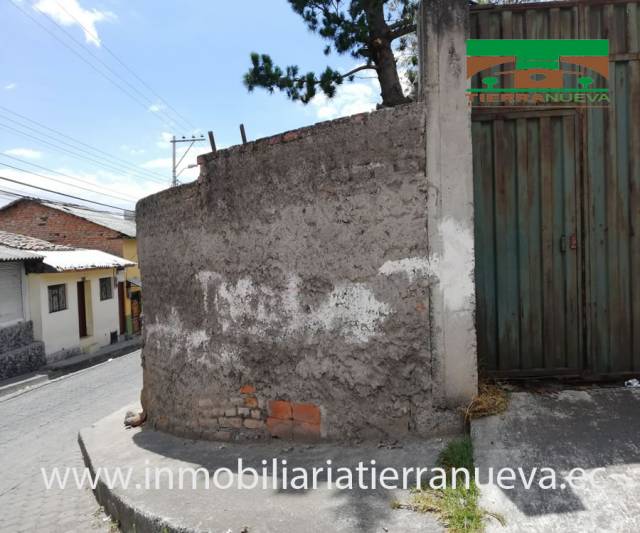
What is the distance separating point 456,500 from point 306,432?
54.9 inches

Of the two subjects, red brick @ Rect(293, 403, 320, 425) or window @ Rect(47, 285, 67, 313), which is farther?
window @ Rect(47, 285, 67, 313)

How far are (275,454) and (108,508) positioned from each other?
4.69 ft

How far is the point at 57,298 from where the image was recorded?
15562mm

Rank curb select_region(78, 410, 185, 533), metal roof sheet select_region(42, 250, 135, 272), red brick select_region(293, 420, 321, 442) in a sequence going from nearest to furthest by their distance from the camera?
curb select_region(78, 410, 185, 533) → red brick select_region(293, 420, 321, 442) → metal roof sheet select_region(42, 250, 135, 272)

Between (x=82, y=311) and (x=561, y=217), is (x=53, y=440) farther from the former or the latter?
(x=82, y=311)

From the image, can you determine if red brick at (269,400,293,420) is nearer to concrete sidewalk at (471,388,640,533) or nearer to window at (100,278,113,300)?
concrete sidewalk at (471,388,640,533)

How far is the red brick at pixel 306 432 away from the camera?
3.66 m

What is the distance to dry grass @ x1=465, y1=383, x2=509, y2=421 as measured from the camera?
3.18 metres

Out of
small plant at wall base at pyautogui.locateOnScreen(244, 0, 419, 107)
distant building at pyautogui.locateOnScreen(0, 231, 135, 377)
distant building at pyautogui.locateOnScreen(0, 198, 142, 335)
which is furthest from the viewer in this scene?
distant building at pyautogui.locateOnScreen(0, 198, 142, 335)

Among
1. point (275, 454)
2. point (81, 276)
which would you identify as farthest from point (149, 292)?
point (81, 276)

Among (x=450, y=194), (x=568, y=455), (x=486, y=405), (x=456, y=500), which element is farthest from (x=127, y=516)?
(x=450, y=194)

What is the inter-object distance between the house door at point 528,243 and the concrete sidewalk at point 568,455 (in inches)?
16.2

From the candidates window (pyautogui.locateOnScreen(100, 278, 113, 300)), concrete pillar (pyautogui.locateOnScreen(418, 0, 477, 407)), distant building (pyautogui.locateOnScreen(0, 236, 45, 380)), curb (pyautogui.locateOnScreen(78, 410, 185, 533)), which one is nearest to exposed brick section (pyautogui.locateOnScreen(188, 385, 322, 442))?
curb (pyautogui.locateOnScreen(78, 410, 185, 533))

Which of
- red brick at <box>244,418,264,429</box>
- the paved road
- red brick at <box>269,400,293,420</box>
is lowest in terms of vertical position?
the paved road
